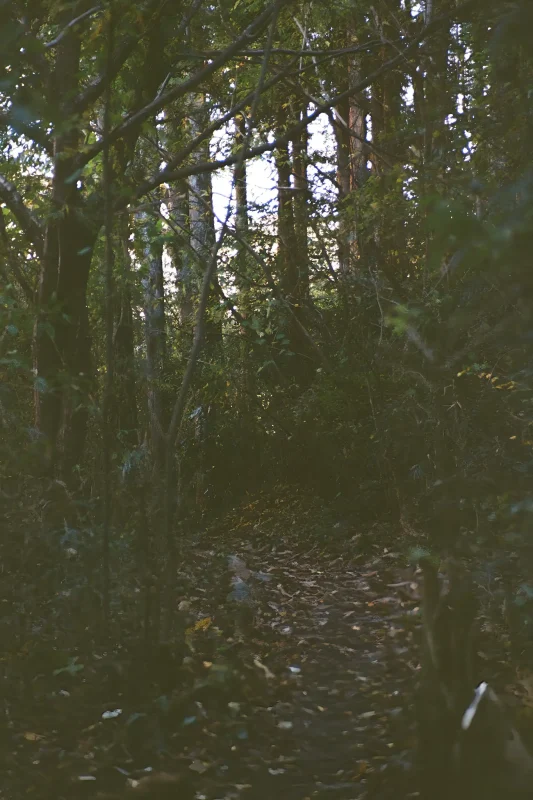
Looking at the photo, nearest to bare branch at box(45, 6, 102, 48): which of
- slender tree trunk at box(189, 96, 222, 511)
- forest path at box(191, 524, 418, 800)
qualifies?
forest path at box(191, 524, 418, 800)

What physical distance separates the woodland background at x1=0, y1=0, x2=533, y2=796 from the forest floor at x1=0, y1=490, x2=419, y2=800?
17cm

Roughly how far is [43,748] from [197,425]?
774 cm

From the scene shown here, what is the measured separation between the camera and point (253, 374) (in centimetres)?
1185

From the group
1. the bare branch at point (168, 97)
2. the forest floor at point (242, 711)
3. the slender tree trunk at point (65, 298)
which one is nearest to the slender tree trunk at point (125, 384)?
the slender tree trunk at point (65, 298)

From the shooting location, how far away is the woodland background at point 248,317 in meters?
4.81

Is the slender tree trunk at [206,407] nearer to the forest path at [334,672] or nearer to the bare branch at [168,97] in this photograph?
the forest path at [334,672]

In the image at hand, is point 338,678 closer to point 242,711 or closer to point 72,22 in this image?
point 242,711

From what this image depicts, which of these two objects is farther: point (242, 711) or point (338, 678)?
point (338, 678)

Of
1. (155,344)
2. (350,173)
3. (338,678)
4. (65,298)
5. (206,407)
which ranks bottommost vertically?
(338,678)

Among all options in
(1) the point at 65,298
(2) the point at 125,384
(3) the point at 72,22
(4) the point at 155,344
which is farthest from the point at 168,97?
(4) the point at 155,344

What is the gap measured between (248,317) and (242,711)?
26.9ft

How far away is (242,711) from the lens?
4688mm

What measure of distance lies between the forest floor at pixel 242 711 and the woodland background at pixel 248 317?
0.17 meters

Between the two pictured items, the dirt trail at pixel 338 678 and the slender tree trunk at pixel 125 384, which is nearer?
the dirt trail at pixel 338 678
